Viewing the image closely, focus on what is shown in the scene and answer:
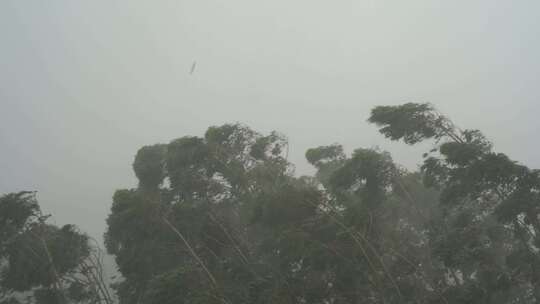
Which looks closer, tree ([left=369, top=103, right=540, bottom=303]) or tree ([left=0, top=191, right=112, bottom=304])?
tree ([left=369, top=103, right=540, bottom=303])

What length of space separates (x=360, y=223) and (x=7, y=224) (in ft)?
52.1

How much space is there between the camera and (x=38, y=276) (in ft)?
53.1

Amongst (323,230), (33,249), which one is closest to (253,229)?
(323,230)

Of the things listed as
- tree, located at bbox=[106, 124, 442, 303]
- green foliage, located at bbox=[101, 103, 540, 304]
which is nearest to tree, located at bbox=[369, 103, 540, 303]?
green foliage, located at bbox=[101, 103, 540, 304]

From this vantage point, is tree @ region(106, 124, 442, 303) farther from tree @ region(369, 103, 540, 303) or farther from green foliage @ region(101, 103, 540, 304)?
tree @ region(369, 103, 540, 303)

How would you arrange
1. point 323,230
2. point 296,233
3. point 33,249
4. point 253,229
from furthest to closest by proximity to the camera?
point 253,229
point 33,249
point 323,230
point 296,233

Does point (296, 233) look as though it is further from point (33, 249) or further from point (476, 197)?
point (33, 249)

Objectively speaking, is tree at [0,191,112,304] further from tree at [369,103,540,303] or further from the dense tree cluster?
tree at [369,103,540,303]

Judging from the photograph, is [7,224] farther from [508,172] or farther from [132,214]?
[508,172]

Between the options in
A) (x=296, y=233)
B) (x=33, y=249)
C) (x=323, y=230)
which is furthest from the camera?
(x=33, y=249)

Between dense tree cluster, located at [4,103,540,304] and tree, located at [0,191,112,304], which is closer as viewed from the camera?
dense tree cluster, located at [4,103,540,304]

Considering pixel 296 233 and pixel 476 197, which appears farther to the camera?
pixel 476 197

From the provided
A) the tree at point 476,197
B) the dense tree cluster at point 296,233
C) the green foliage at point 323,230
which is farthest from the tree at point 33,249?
the tree at point 476,197

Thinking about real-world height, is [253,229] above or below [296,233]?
above
